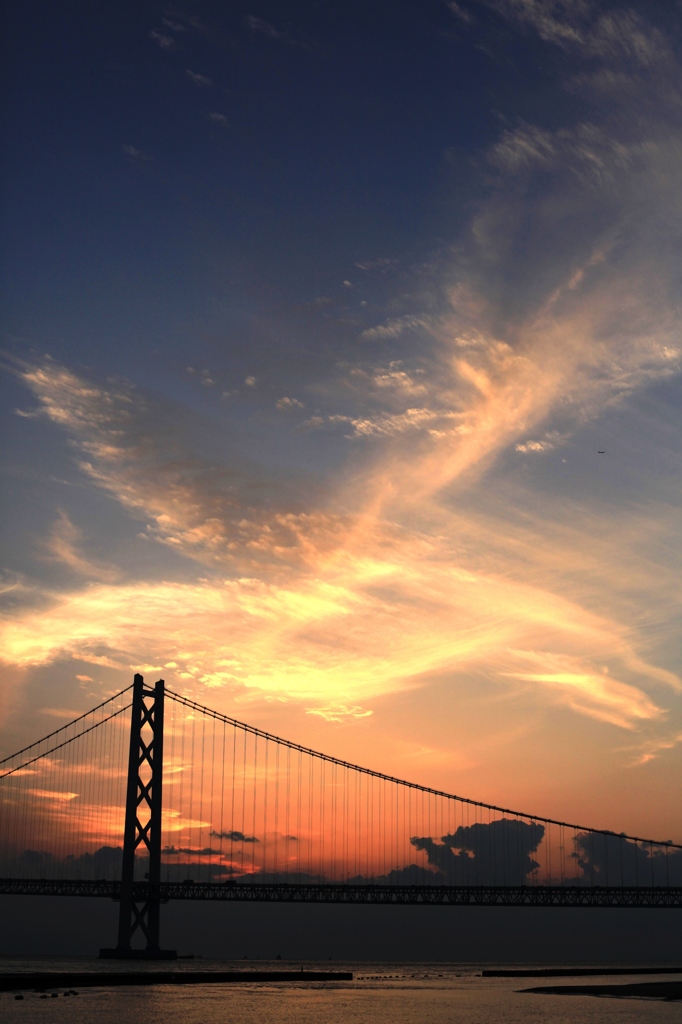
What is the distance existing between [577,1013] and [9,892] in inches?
1996

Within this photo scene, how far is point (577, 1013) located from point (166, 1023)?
26555mm

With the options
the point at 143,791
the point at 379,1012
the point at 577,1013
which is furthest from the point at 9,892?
the point at 577,1013

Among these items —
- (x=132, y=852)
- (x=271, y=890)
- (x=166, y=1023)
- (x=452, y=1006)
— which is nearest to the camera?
(x=166, y=1023)

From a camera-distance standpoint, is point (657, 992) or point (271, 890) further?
point (271, 890)

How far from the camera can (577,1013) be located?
213 ft

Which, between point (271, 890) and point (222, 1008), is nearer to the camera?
point (222, 1008)

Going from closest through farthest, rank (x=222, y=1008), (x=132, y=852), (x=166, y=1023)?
(x=166, y=1023) → (x=222, y=1008) → (x=132, y=852)

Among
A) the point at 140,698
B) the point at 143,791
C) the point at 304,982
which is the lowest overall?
the point at 304,982

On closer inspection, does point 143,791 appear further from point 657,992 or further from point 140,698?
point 657,992

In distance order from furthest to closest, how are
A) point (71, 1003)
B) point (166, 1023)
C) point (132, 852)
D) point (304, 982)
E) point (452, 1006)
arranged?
point (304, 982) → point (132, 852) → point (452, 1006) → point (71, 1003) → point (166, 1023)

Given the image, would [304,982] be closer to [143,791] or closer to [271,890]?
[271,890]

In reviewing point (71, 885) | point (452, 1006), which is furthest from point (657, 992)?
point (71, 885)

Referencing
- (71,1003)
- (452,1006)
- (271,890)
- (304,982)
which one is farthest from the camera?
(304,982)

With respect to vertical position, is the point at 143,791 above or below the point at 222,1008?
above
